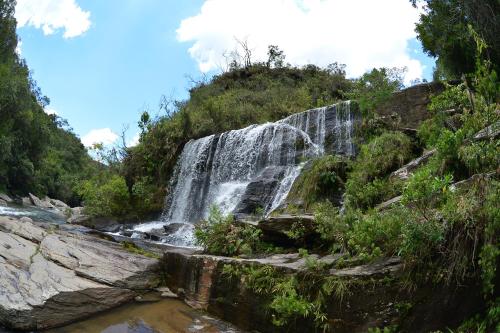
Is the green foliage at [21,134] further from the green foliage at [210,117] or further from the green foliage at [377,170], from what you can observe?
the green foliage at [377,170]

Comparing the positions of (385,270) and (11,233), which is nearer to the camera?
(385,270)

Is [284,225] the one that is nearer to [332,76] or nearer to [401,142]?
[401,142]

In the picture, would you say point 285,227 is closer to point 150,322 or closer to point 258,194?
point 150,322

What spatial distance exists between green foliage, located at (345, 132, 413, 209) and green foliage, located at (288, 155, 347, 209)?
1.24 ft

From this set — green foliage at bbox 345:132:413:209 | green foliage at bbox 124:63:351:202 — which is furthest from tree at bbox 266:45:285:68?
green foliage at bbox 345:132:413:209

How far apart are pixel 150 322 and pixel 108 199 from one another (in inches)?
474

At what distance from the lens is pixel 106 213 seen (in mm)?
16641

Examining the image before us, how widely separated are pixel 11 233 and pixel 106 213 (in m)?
9.69

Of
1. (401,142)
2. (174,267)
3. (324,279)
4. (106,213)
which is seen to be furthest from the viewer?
(106,213)

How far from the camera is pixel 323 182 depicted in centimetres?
966

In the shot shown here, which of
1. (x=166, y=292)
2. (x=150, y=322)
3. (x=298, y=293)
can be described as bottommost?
(x=150, y=322)

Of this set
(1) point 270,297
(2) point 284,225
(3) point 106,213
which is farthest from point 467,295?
(3) point 106,213

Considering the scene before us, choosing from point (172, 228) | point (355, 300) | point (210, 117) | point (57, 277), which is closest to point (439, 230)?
point (355, 300)

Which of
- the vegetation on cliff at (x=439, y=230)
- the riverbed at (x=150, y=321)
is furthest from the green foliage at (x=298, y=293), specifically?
the riverbed at (x=150, y=321)
